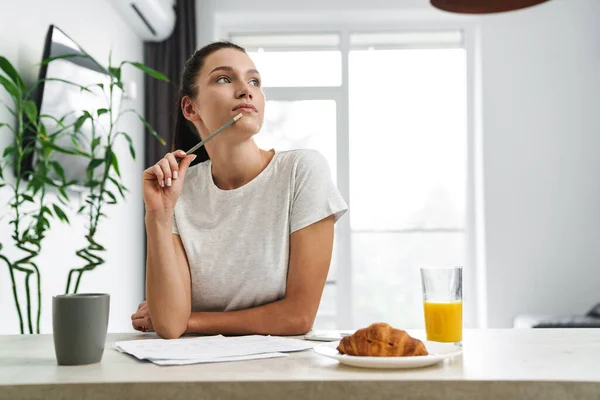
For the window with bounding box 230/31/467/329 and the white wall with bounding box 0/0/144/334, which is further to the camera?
the window with bounding box 230/31/467/329

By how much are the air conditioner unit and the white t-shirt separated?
2.40 metres

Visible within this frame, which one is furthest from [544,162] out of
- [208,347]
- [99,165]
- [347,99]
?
[208,347]

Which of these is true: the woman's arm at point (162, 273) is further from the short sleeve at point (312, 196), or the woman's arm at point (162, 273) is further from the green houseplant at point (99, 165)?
the green houseplant at point (99, 165)

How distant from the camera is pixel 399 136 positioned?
4906 mm

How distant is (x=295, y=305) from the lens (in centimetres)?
141

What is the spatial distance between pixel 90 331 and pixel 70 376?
0.11 meters

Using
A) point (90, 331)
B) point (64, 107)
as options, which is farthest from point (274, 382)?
point (64, 107)

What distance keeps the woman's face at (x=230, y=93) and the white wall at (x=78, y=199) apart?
0.99m

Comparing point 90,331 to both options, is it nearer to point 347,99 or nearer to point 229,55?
point 229,55

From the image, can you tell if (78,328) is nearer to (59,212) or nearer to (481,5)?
(481,5)

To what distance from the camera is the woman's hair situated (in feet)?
5.71

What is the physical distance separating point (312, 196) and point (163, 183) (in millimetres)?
374

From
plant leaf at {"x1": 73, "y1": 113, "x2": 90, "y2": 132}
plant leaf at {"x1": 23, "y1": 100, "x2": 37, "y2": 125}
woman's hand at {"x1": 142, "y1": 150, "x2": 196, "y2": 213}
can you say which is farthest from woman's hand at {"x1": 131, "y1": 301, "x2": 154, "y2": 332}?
plant leaf at {"x1": 73, "y1": 113, "x2": 90, "y2": 132}

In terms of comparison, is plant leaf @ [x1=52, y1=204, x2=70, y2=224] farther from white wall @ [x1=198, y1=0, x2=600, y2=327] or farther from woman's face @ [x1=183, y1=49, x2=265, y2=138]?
white wall @ [x1=198, y1=0, x2=600, y2=327]
